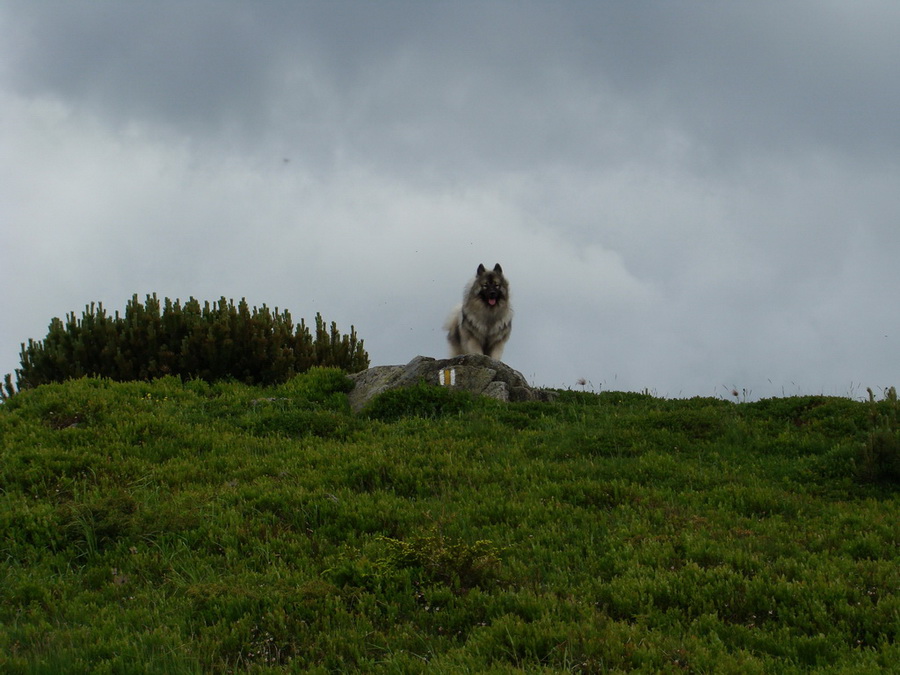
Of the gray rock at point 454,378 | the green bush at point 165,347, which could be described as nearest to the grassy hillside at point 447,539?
the gray rock at point 454,378

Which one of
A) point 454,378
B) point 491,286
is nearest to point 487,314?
point 491,286

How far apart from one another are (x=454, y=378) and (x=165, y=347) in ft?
23.4

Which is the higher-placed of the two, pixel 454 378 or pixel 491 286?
pixel 491 286

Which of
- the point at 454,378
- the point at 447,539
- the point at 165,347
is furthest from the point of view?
the point at 165,347

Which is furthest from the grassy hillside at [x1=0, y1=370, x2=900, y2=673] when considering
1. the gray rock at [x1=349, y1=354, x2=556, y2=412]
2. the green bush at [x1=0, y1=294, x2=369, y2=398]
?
the green bush at [x1=0, y1=294, x2=369, y2=398]

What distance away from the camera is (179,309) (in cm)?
1944

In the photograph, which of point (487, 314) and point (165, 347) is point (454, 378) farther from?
point (165, 347)

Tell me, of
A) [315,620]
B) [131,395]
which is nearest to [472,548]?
[315,620]

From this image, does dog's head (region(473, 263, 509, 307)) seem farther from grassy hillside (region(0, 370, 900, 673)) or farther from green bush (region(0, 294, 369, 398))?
grassy hillside (region(0, 370, 900, 673))

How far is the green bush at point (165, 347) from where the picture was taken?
1861 centimetres

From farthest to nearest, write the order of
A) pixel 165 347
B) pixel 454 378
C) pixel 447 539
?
pixel 165 347, pixel 454 378, pixel 447 539

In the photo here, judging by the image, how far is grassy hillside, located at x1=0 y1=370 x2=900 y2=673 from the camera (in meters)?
6.36

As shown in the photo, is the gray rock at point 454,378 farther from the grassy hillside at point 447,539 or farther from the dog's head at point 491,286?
the dog's head at point 491,286

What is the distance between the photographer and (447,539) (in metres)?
8.19
